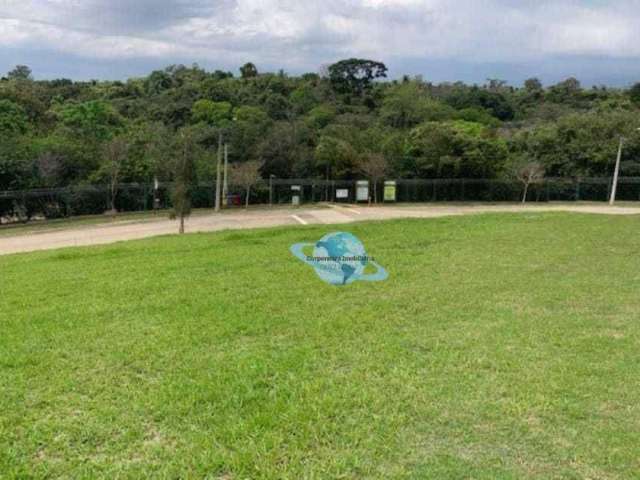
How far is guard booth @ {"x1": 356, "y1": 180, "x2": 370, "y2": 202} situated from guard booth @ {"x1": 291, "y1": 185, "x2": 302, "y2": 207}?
4.29 meters

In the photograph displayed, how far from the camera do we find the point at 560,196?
1826 inches

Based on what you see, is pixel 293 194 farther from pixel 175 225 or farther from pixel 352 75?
pixel 352 75

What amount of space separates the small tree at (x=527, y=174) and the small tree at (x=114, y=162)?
2882cm

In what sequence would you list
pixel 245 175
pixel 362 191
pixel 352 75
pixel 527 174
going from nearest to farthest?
pixel 245 175 < pixel 362 191 < pixel 527 174 < pixel 352 75

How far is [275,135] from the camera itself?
47750mm

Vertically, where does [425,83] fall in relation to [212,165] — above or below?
above

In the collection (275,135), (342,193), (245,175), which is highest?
(275,135)

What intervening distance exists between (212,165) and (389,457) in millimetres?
39643

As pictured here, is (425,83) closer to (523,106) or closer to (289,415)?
(523,106)

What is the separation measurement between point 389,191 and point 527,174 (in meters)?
10.9

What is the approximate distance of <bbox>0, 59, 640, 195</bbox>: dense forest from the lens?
1439 inches

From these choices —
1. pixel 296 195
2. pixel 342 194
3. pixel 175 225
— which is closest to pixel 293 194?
pixel 296 195

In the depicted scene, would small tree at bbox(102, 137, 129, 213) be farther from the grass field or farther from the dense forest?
the grass field

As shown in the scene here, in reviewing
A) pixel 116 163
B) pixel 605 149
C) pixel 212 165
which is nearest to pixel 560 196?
pixel 605 149
